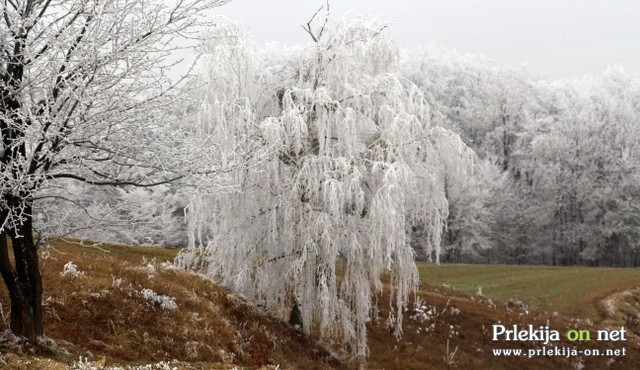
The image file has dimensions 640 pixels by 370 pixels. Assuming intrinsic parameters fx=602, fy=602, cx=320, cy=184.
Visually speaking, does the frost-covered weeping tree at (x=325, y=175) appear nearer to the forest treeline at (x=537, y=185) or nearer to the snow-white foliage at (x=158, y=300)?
the snow-white foliage at (x=158, y=300)

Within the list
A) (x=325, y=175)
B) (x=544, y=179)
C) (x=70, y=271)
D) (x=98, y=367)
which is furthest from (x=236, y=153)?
(x=544, y=179)

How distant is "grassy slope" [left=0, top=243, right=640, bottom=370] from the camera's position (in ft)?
38.9

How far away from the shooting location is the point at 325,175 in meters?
15.1

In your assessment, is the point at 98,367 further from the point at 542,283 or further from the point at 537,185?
the point at 537,185

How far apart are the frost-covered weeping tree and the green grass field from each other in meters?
16.7

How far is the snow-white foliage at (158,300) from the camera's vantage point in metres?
13.7

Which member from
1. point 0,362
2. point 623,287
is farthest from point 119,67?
point 623,287

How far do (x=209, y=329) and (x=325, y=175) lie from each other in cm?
464

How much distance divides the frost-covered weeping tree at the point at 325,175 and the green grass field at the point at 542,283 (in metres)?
16.7

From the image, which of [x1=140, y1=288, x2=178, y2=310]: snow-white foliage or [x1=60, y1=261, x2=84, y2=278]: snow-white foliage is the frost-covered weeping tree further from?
[x1=60, y1=261, x2=84, y2=278]: snow-white foliage

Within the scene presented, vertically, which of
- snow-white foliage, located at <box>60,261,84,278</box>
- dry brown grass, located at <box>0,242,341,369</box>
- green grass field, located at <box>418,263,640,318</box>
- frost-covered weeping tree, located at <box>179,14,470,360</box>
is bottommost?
green grass field, located at <box>418,263,640,318</box>

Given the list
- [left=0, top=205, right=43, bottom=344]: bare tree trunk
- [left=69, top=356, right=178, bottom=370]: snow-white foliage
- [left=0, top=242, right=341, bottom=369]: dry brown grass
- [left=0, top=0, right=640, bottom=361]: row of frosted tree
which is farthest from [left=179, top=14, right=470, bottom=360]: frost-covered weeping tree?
[left=69, top=356, right=178, bottom=370]: snow-white foliage

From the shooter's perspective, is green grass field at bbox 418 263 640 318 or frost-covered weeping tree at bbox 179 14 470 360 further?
green grass field at bbox 418 263 640 318

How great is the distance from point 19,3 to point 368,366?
1342cm
